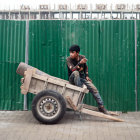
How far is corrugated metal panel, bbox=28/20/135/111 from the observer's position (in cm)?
870

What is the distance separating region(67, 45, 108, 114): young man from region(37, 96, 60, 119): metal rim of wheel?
857 millimetres

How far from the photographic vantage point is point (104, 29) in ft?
28.7

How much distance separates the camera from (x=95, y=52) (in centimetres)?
876

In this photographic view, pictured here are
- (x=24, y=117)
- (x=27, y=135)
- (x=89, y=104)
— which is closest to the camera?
(x=27, y=135)

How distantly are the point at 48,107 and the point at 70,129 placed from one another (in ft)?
2.96

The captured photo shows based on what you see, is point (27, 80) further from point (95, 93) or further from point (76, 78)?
point (95, 93)

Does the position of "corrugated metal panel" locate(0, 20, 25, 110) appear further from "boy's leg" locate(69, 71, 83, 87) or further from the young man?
"boy's leg" locate(69, 71, 83, 87)

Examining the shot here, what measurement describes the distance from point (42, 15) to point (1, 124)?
92478mm

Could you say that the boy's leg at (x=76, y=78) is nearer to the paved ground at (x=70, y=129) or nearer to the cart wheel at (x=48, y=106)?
the cart wheel at (x=48, y=106)

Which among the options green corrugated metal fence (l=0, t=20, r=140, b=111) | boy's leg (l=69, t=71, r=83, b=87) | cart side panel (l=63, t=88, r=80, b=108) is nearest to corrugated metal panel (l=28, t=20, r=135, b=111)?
green corrugated metal fence (l=0, t=20, r=140, b=111)

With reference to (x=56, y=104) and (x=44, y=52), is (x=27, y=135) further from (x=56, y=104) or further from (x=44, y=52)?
(x=44, y=52)

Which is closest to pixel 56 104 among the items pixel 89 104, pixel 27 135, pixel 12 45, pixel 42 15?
pixel 27 135

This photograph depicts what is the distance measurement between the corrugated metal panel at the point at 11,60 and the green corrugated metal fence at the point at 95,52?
1.3 inches

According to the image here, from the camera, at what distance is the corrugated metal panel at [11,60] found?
28.7 feet
